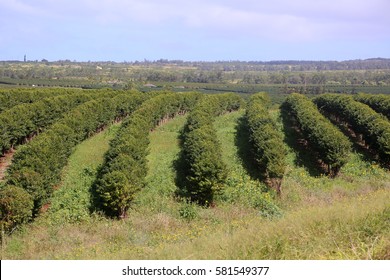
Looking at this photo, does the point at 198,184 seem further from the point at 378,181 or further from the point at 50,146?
the point at 378,181

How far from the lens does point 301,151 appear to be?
32.5m

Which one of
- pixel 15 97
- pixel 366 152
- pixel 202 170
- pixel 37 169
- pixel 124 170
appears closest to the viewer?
pixel 37 169

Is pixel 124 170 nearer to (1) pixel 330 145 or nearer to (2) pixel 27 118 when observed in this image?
(1) pixel 330 145

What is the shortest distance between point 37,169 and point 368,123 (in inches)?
1017

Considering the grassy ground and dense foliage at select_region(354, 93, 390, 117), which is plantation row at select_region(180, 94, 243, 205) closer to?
the grassy ground

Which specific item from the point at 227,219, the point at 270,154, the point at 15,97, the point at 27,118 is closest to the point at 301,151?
the point at 270,154

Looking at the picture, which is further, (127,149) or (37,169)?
(127,149)

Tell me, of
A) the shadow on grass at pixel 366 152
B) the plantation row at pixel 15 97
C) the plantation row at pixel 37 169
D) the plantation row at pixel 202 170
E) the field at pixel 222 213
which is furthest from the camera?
the plantation row at pixel 15 97

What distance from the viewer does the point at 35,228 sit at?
1692cm

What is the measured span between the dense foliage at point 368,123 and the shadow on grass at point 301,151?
4.64 meters

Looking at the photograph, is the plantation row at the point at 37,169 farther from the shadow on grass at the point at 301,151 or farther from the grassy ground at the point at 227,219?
the shadow on grass at the point at 301,151

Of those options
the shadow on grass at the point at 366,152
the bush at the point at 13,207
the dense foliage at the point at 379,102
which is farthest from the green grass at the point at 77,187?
the dense foliage at the point at 379,102

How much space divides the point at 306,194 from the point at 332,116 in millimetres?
30548

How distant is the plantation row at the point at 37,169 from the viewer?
49.6 feet
